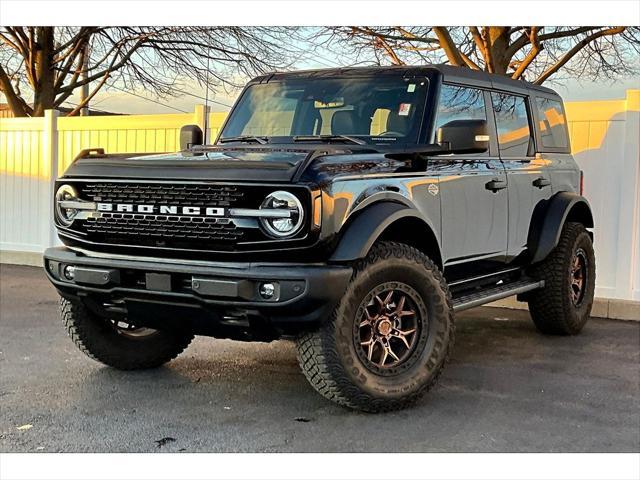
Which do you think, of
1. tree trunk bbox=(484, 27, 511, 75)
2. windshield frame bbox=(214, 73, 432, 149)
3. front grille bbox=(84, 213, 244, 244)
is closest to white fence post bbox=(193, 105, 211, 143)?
tree trunk bbox=(484, 27, 511, 75)

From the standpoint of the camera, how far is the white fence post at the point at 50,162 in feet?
37.9

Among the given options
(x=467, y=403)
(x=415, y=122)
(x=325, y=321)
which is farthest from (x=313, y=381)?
(x=415, y=122)

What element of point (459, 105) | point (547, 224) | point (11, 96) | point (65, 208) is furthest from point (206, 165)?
point (11, 96)

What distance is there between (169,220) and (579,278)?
4252 mm

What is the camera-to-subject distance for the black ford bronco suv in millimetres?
4004

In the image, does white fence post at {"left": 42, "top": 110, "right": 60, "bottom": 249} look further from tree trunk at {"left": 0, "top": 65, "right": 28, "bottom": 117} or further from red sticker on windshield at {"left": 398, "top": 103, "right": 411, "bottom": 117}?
red sticker on windshield at {"left": 398, "top": 103, "right": 411, "bottom": 117}

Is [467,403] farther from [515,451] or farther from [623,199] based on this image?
[623,199]

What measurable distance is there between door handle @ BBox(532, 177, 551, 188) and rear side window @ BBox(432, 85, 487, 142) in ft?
2.52

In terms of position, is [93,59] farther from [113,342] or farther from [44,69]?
[113,342]

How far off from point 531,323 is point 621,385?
7.86 feet

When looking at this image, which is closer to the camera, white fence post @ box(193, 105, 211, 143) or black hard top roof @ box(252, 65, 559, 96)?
black hard top roof @ box(252, 65, 559, 96)

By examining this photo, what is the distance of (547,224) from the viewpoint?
6.24 metres

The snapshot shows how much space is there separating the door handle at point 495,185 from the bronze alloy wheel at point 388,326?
1.37 m

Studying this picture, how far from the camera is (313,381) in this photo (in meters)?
4.21
